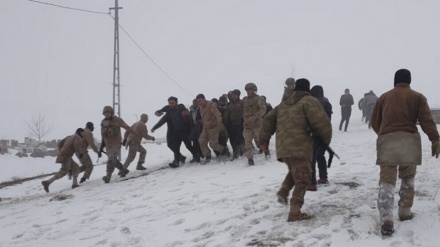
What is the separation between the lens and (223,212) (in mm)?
6086

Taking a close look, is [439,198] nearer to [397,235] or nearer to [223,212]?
[397,235]

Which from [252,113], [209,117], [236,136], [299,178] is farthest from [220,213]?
[236,136]

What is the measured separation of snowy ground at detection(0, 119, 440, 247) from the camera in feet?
15.1

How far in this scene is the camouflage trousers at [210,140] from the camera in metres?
11.4

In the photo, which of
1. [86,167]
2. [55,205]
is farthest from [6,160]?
[55,205]

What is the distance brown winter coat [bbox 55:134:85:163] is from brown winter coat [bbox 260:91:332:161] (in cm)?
766

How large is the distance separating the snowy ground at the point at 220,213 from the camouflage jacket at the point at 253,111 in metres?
1.22

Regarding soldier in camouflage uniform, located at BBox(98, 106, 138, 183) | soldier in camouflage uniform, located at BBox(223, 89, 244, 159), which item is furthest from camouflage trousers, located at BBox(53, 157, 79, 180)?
soldier in camouflage uniform, located at BBox(223, 89, 244, 159)

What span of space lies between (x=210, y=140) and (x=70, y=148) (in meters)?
4.35

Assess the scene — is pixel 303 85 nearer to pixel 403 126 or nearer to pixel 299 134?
pixel 299 134

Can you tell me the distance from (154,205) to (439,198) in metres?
5.12

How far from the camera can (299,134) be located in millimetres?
5098

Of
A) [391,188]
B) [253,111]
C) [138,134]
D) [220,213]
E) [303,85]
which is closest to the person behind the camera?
[391,188]

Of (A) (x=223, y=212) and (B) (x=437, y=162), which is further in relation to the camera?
(B) (x=437, y=162)
